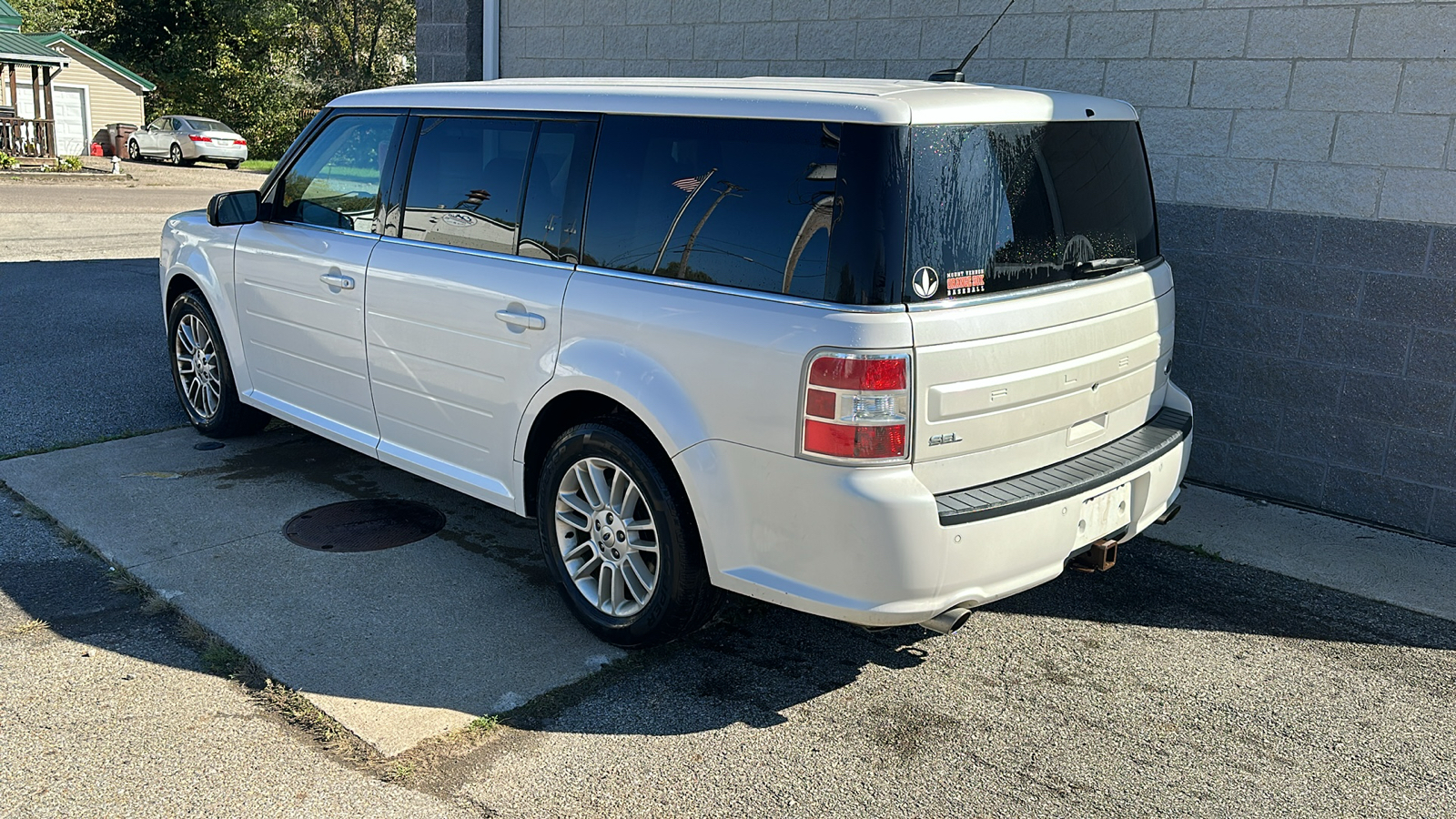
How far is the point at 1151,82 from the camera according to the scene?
6.16 m

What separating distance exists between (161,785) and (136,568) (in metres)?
1.65

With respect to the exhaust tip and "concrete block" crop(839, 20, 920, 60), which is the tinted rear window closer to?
the exhaust tip

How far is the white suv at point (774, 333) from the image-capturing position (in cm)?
334

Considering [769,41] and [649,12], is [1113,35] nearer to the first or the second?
[769,41]

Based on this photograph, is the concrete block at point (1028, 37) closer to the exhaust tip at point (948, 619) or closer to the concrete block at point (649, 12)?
the concrete block at point (649, 12)

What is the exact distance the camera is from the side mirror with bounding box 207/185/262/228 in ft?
18.6

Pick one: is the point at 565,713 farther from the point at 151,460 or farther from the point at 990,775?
the point at 151,460

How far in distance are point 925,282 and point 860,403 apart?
0.42 metres

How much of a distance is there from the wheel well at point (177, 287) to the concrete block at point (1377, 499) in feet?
19.6

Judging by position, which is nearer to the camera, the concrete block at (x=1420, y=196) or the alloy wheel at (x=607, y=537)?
the alloy wheel at (x=607, y=537)

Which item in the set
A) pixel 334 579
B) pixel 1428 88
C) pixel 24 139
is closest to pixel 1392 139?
pixel 1428 88

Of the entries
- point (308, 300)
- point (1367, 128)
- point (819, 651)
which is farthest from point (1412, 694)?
point (308, 300)

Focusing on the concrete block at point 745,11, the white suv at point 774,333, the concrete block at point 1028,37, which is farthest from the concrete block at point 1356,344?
the concrete block at point 745,11

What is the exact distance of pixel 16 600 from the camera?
435cm
